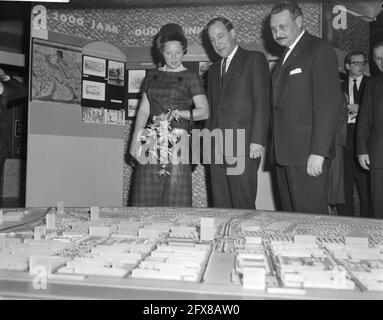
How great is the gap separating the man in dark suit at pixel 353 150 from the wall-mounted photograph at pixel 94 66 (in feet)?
7.42

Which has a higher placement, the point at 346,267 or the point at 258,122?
the point at 258,122

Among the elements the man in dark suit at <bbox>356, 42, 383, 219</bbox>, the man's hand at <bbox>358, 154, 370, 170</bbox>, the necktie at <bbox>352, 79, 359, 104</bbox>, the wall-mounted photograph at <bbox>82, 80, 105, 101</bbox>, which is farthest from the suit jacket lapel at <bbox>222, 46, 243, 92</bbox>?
the wall-mounted photograph at <bbox>82, 80, 105, 101</bbox>

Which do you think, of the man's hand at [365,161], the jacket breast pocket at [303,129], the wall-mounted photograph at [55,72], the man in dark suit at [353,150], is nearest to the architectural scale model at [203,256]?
the jacket breast pocket at [303,129]

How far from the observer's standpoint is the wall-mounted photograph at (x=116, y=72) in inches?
180

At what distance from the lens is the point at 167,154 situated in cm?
279

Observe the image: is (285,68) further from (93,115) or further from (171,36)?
(93,115)

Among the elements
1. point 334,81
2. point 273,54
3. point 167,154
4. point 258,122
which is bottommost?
point 167,154

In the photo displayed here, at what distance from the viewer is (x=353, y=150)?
3703mm

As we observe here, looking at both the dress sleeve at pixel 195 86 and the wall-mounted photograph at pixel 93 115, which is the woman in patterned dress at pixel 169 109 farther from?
the wall-mounted photograph at pixel 93 115

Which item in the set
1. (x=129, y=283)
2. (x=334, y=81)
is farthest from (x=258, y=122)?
(x=129, y=283)

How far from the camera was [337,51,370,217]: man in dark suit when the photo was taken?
371cm

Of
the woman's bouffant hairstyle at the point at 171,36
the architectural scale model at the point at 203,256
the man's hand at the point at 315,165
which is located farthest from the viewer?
the woman's bouffant hairstyle at the point at 171,36
